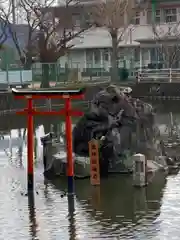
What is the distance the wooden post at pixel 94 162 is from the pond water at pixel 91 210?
189 millimetres

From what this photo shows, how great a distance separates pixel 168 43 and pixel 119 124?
3869cm

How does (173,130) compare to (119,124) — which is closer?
(119,124)

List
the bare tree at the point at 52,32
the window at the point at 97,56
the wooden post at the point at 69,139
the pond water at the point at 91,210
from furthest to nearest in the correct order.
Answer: the window at the point at 97,56
the bare tree at the point at 52,32
the wooden post at the point at 69,139
the pond water at the point at 91,210

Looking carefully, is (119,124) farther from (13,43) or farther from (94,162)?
(13,43)

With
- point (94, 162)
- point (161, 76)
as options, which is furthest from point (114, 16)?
point (94, 162)

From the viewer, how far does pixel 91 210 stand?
11.1 meters

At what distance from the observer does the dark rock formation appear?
47.9 ft

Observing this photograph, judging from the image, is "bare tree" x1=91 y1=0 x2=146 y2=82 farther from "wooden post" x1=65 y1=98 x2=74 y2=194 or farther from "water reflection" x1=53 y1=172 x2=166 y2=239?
"wooden post" x1=65 y1=98 x2=74 y2=194

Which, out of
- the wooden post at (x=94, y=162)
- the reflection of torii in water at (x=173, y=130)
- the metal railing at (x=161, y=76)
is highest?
the metal railing at (x=161, y=76)

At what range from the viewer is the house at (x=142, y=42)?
52.5 m

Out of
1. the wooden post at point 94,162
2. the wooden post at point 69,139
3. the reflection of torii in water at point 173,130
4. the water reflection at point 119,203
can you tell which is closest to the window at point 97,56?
the reflection of torii in water at point 173,130

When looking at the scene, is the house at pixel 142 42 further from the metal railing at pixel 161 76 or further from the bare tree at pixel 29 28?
the metal railing at pixel 161 76

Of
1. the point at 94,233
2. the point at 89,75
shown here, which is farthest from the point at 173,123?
the point at 89,75

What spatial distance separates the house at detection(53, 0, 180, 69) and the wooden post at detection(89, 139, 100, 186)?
38330 mm
